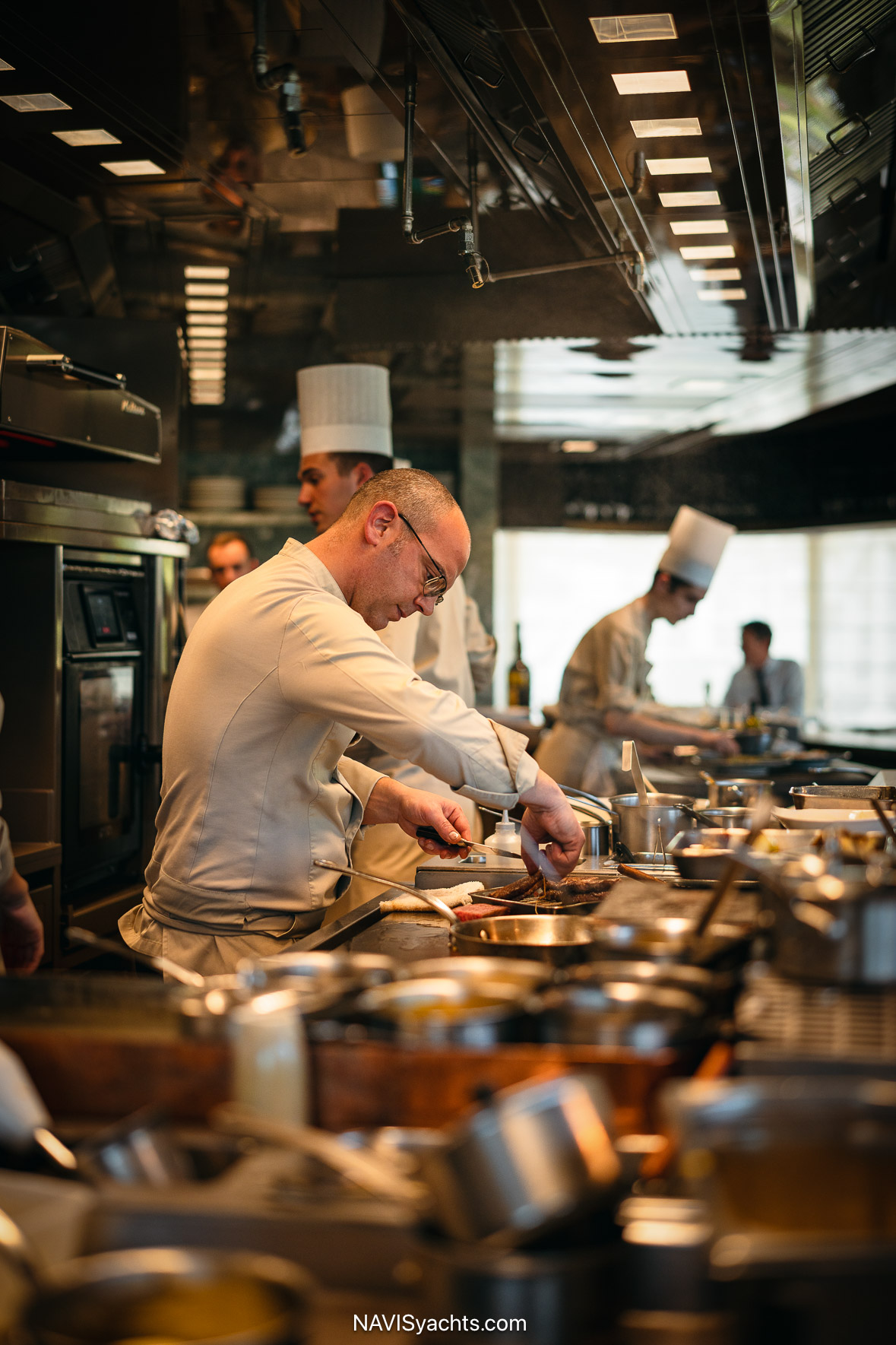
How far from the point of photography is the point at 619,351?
5.45 m

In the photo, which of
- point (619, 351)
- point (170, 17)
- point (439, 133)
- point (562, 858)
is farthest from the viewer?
point (619, 351)

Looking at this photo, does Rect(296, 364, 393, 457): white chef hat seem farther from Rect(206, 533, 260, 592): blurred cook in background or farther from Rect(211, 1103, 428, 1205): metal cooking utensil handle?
Rect(211, 1103, 428, 1205): metal cooking utensil handle

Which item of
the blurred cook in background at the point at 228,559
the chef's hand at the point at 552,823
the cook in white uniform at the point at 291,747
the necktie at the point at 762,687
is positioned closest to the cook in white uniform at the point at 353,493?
the cook in white uniform at the point at 291,747

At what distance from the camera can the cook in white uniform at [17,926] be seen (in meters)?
1.81

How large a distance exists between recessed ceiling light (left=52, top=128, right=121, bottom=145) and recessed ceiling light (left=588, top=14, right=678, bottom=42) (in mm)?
1591

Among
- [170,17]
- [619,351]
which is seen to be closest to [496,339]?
[619,351]

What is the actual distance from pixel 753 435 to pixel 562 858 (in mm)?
7168

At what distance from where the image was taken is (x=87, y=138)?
327 centimetres

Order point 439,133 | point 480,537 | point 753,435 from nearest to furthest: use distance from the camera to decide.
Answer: point 439,133, point 480,537, point 753,435

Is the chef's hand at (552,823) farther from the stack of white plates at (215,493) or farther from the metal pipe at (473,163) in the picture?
the stack of white plates at (215,493)

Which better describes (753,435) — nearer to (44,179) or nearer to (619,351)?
(619,351)

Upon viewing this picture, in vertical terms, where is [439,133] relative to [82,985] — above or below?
above

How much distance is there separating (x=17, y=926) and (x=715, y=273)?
3.24 meters

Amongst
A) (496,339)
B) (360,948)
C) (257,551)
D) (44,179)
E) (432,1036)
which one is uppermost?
(44,179)
